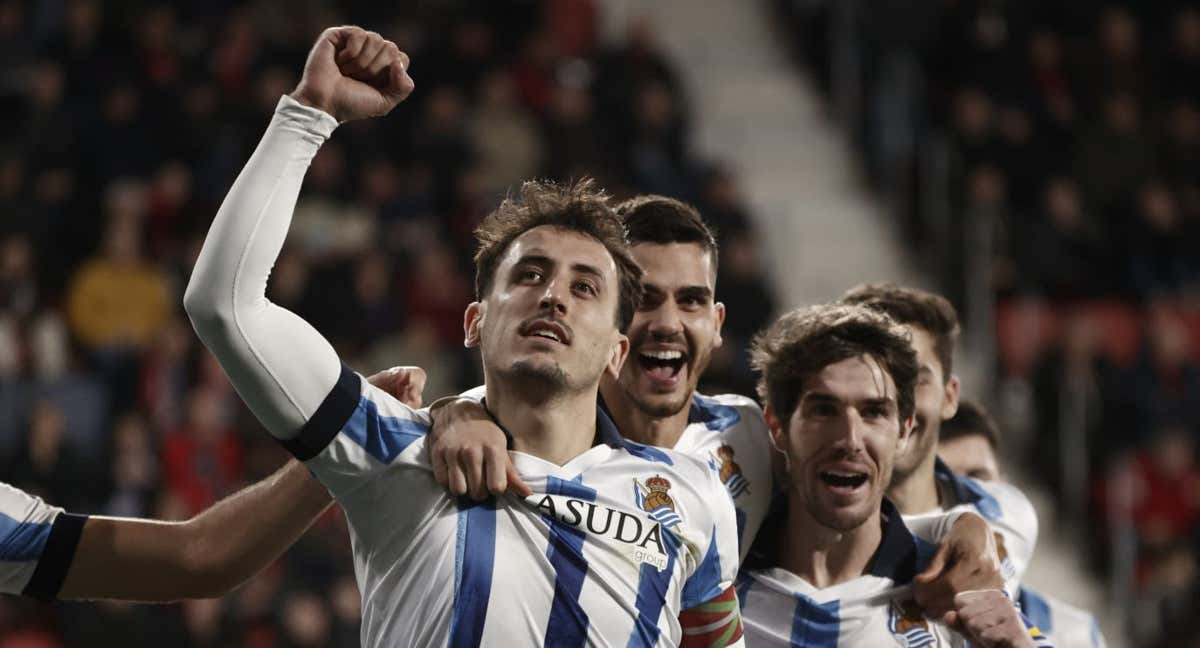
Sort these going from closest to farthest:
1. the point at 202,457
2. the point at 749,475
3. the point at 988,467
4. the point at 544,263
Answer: the point at 544,263, the point at 749,475, the point at 988,467, the point at 202,457

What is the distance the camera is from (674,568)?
3543mm

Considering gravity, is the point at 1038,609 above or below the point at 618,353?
below

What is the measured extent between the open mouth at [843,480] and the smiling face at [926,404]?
2.50 ft

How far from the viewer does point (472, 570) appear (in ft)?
10.9

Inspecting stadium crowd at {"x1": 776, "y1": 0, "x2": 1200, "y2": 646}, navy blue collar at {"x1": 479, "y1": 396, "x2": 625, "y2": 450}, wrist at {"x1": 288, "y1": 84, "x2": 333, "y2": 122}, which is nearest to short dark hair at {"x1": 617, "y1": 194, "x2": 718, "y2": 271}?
navy blue collar at {"x1": 479, "y1": 396, "x2": 625, "y2": 450}

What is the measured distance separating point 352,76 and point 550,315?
2.20 ft

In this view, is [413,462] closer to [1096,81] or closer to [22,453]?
[22,453]

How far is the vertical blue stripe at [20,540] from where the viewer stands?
344 centimetres

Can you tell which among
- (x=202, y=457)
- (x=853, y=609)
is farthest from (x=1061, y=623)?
(x=202, y=457)

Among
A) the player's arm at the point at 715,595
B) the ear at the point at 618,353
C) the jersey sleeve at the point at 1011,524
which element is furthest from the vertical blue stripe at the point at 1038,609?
the ear at the point at 618,353

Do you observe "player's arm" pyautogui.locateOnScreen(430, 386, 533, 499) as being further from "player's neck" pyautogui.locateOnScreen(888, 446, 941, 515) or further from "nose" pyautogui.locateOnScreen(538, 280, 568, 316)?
"player's neck" pyautogui.locateOnScreen(888, 446, 941, 515)

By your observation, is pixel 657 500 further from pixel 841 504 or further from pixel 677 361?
pixel 677 361

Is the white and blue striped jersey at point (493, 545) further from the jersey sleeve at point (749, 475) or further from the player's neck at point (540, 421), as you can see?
the jersey sleeve at point (749, 475)

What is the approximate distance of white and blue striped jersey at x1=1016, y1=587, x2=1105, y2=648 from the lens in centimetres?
577
